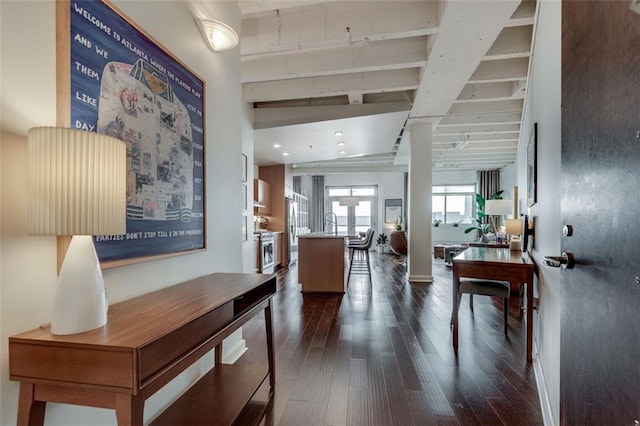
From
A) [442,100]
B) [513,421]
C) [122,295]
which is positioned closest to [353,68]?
[442,100]

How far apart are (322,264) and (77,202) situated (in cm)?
388

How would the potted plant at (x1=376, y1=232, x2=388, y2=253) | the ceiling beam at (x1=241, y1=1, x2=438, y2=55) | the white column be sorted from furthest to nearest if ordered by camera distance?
the potted plant at (x1=376, y1=232, x2=388, y2=253) → the white column → the ceiling beam at (x1=241, y1=1, x2=438, y2=55)

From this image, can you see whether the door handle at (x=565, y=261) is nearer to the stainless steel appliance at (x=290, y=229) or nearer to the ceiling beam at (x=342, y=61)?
the ceiling beam at (x=342, y=61)

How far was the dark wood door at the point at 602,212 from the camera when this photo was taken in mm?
667

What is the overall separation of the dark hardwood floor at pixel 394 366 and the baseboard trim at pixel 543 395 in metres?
0.03

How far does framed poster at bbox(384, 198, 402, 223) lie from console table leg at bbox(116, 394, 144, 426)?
10.1 meters

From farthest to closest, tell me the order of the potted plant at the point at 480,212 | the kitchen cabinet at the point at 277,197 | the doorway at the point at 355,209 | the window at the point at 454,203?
the doorway at the point at 355,209 → the window at the point at 454,203 → the potted plant at the point at 480,212 → the kitchen cabinet at the point at 277,197

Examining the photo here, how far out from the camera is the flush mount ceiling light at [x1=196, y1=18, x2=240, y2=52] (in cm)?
182

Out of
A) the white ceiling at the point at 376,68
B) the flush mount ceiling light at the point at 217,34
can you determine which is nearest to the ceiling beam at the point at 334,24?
the white ceiling at the point at 376,68

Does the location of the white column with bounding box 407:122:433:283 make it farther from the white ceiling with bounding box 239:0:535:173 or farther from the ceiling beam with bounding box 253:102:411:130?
the ceiling beam with bounding box 253:102:411:130

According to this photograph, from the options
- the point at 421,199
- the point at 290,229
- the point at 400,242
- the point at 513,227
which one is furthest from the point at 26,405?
the point at 400,242

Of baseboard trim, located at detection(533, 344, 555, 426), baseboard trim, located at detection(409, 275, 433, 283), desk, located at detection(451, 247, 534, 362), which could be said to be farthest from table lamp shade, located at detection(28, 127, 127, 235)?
baseboard trim, located at detection(409, 275, 433, 283)

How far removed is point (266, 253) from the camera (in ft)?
19.4

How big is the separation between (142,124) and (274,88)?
282 centimetres
